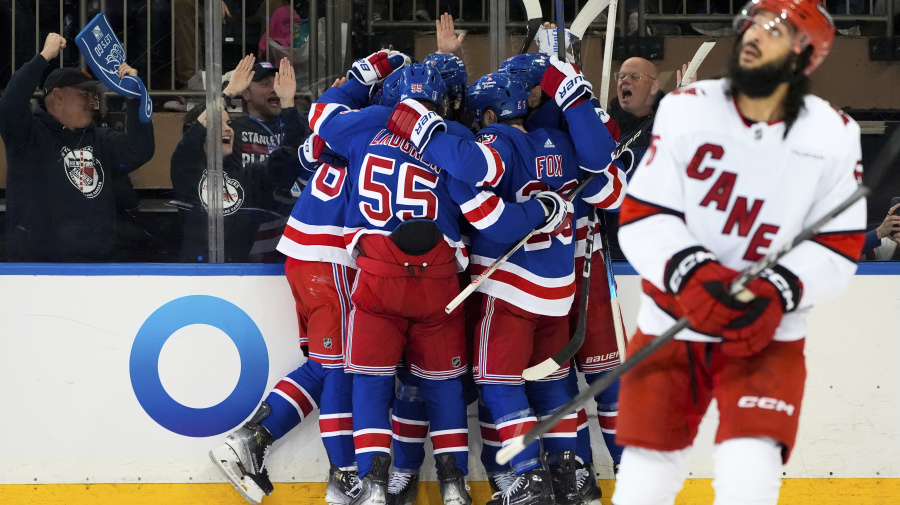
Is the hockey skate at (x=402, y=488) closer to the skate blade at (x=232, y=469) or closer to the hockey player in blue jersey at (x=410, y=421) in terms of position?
the hockey player in blue jersey at (x=410, y=421)

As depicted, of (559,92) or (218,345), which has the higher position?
(559,92)

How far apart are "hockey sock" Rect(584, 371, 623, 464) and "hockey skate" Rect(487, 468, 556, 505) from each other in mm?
331

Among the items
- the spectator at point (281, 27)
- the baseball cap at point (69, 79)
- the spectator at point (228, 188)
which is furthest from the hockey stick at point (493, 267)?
the baseball cap at point (69, 79)

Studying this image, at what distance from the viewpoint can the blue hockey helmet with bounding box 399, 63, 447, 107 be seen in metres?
2.76

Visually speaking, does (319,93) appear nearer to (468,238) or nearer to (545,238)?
(468,238)

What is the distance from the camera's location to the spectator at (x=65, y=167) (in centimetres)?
304

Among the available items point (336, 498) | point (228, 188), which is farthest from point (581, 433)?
point (228, 188)

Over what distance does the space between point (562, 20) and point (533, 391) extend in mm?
1114

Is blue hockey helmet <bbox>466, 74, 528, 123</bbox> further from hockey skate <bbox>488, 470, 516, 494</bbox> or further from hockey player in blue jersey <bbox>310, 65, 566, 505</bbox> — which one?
hockey skate <bbox>488, 470, 516, 494</bbox>

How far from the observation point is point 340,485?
2.91 metres

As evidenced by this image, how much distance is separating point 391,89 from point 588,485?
1284 millimetres

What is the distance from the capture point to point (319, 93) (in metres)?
3.09

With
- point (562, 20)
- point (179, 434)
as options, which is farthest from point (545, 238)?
point (179, 434)

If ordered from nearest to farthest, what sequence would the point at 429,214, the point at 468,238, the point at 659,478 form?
the point at 659,478 < the point at 429,214 < the point at 468,238
